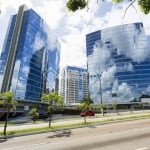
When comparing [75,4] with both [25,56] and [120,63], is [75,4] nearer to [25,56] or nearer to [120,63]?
[25,56]

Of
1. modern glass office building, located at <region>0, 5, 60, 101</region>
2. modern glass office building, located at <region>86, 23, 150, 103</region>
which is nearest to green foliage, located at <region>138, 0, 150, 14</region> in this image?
modern glass office building, located at <region>0, 5, 60, 101</region>

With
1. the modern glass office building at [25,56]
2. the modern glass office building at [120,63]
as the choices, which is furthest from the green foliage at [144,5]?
the modern glass office building at [120,63]

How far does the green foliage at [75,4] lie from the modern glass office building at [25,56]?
11129cm

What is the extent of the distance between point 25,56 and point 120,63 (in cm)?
6554

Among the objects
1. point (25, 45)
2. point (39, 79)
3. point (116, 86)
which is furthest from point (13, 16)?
point (116, 86)

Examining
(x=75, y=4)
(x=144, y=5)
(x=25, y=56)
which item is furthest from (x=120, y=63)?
(x=75, y=4)

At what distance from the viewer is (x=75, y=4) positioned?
24.7 feet

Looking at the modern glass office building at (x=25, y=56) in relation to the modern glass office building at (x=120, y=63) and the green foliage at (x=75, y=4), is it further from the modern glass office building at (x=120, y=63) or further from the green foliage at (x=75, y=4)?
the green foliage at (x=75, y=4)

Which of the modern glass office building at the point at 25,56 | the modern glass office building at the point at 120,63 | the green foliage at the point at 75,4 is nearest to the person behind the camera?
the green foliage at the point at 75,4

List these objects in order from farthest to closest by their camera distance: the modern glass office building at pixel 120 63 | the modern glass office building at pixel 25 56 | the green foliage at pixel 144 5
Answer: the modern glass office building at pixel 120 63 < the modern glass office building at pixel 25 56 < the green foliage at pixel 144 5

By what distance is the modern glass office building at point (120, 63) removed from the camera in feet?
492

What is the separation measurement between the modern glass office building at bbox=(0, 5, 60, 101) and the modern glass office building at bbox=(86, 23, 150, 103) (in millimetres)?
37356

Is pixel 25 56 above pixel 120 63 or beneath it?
beneath

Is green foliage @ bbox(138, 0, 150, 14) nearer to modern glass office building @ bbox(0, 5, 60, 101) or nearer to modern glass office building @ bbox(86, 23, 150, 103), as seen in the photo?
modern glass office building @ bbox(0, 5, 60, 101)
